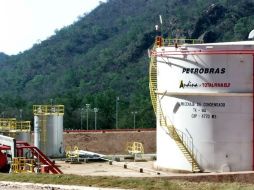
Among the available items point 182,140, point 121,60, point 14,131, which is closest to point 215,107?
point 182,140

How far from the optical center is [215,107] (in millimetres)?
30188

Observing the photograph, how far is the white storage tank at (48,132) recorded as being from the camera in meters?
41.3

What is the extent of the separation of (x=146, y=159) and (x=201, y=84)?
437 inches

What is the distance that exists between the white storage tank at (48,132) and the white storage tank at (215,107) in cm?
1260

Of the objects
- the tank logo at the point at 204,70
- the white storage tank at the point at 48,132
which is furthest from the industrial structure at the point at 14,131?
the tank logo at the point at 204,70

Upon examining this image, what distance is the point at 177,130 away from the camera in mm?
31344

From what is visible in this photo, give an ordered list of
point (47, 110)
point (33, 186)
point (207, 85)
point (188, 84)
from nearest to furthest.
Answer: point (33, 186) → point (207, 85) → point (188, 84) → point (47, 110)

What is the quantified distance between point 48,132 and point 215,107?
14.8 m

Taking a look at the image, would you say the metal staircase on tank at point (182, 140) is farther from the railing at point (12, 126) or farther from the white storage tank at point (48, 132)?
the railing at point (12, 126)

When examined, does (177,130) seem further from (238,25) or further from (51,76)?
(51,76)

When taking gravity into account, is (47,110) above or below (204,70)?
below

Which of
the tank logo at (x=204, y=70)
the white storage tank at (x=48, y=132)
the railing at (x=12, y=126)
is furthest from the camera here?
the white storage tank at (x=48, y=132)

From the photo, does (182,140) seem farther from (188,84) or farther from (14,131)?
(14,131)

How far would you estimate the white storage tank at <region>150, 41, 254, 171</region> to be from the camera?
3011 cm
